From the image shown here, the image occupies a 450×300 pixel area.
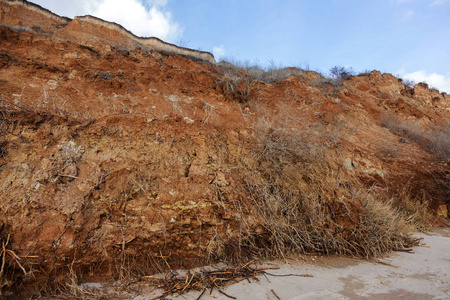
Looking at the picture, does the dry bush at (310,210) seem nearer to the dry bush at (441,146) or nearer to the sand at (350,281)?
the sand at (350,281)

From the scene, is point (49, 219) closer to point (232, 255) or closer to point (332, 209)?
point (232, 255)

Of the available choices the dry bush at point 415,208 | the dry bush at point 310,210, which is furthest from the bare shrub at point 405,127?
the dry bush at point 310,210

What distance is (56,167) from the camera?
10.2 ft

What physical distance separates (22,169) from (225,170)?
8.88 ft

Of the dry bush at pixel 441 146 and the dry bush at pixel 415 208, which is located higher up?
the dry bush at pixel 441 146

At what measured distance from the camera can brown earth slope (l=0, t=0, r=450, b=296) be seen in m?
2.79

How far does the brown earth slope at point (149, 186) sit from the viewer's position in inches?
110

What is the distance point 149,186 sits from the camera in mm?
3314

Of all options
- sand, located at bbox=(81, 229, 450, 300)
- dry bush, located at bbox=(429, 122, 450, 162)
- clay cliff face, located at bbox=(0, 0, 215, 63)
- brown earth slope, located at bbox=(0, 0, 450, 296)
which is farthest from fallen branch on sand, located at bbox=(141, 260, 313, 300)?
clay cliff face, located at bbox=(0, 0, 215, 63)

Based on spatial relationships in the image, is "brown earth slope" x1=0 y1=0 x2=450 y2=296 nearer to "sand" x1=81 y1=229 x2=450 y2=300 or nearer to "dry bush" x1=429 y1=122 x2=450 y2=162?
"sand" x1=81 y1=229 x2=450 y2=300

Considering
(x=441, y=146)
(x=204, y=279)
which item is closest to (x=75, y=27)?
(x=204, y=279)

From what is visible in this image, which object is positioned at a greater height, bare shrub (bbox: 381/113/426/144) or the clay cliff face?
the clay cliff face

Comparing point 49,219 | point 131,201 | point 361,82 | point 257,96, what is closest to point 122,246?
point 131,201

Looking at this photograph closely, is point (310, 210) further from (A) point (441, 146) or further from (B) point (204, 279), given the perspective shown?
(A) point (441, 146)
